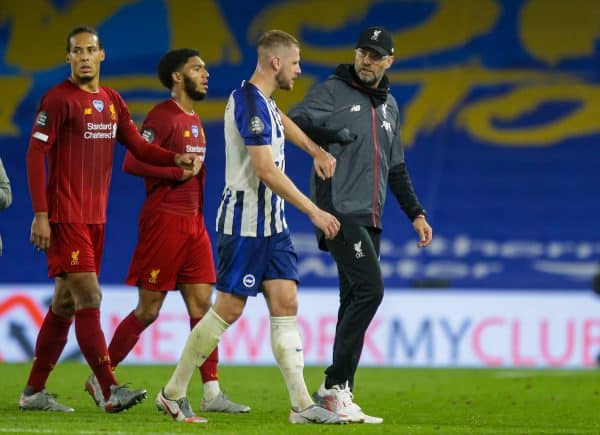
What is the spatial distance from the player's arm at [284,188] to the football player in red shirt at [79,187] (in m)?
1.01

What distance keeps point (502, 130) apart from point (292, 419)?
39.9 feet

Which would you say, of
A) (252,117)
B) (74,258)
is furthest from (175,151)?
(252,117)

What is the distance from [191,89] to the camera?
8.59 meters

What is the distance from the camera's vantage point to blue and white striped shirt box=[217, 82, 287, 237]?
6.91 metres

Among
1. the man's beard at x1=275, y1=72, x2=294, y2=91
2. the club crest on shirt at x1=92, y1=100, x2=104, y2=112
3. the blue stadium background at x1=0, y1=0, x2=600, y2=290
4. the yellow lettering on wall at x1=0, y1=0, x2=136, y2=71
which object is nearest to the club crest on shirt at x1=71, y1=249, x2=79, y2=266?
the club crest on shirt at x1=92, y1=100, x2=104, y2=112

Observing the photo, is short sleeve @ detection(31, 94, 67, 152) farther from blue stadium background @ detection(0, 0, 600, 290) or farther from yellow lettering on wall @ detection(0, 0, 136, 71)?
yellow lettering on wall @ detection(0, 0, 136, 71)

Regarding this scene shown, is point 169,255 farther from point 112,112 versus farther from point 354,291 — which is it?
point 354,291

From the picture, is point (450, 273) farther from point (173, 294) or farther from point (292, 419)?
point (292, 419)

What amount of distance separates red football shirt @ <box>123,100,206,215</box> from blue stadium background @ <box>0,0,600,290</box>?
9.31 meters

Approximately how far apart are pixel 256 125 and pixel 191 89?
1882mm

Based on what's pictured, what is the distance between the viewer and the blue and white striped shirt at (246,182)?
272 inches

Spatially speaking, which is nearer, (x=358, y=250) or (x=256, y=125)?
(x=256, y=125)

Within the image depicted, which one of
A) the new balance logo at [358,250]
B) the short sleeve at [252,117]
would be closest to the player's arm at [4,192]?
the short sleeve at [252,117]

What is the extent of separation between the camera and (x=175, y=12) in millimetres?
18828
